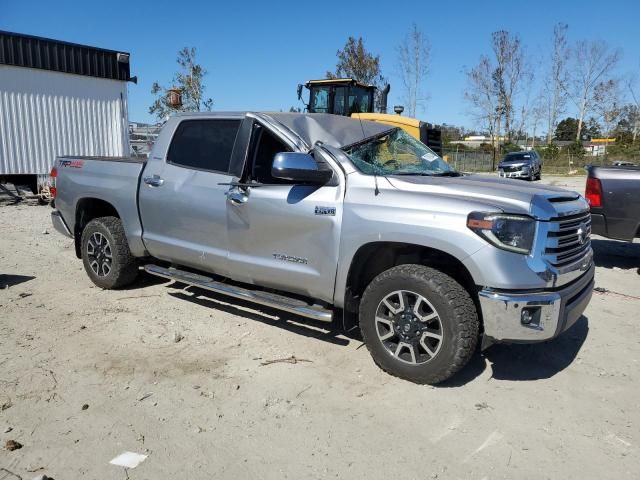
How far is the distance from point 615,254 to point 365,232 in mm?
6722

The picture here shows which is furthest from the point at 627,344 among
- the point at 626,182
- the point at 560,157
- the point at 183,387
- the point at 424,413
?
Result: the point at 560,157

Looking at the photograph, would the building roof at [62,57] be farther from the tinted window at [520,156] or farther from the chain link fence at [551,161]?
the chain link fence at [551,161]

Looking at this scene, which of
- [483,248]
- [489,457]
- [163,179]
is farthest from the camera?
[163,179]

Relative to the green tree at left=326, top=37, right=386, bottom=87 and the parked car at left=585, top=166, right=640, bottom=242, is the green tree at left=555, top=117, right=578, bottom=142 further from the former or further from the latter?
the parked car at left=585, top=166, right=640, bottom=242

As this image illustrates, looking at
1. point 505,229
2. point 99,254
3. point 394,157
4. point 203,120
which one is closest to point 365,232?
point 505,229

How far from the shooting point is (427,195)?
142 inches

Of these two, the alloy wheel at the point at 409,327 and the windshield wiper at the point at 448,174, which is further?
the windshield wiper at the point at 448,174

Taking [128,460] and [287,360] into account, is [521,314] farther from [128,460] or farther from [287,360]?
[128,460]

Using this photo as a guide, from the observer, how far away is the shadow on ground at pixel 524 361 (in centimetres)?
395

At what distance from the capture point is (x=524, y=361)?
421 centimetres

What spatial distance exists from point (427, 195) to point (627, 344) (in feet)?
8.35

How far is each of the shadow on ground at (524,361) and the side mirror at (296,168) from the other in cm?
180

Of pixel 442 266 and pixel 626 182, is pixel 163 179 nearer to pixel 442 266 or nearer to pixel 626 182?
pixel 442 266

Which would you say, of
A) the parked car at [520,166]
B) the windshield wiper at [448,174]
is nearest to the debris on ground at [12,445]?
the windshield wiper at [448,174]
